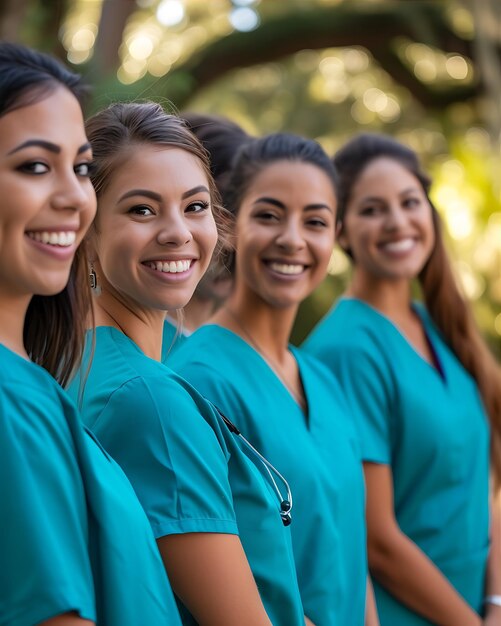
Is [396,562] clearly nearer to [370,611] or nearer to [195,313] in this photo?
[370,611]

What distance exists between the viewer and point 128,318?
5.64ft

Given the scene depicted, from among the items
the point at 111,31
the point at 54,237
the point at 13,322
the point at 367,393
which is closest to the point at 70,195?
the point at 54,237

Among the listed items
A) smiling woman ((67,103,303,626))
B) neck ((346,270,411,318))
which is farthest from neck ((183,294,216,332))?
smiling woman ((67,103,303,626))

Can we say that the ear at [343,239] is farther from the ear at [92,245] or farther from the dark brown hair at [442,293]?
the ear at [92,245]

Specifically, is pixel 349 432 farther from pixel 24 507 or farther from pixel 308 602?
pixel 24 507

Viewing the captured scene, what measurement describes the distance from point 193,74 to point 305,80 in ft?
13.4

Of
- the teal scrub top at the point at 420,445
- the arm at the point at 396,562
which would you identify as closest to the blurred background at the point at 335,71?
the teal scrub top at the point at 420,445

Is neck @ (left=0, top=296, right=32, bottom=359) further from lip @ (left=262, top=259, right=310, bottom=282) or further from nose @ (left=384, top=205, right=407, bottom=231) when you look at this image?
nose @ (left=384, top=205, right=407, bottom=231)

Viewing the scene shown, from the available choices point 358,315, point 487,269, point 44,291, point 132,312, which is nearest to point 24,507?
point 44,291

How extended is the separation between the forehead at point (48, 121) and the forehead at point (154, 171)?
323 millimetres

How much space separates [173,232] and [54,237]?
1.32ft

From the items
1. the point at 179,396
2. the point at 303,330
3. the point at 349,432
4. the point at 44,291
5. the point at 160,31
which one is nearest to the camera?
the point at 44,291

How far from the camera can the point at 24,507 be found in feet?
3.85

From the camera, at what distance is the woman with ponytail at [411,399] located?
2.47 metres
